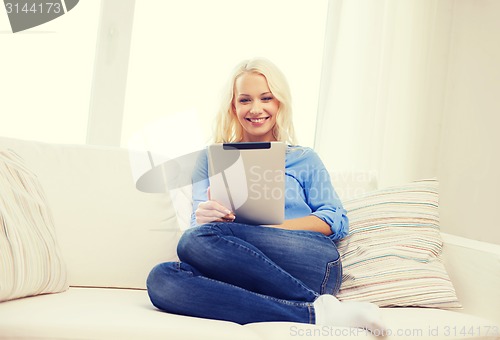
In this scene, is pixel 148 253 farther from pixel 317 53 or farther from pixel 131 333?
pixel 317 53

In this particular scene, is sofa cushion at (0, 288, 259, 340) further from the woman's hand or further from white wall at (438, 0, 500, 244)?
white wall at (438, 0, 500, 244)

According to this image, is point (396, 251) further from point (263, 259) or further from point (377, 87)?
point (377, 87)

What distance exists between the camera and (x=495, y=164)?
10.9 feet

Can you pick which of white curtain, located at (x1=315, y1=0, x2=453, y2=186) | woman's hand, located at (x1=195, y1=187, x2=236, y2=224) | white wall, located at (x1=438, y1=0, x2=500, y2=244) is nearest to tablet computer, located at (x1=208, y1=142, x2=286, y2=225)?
woman's hand, located at (x1=195, y1=187, x2=236, y2=224)

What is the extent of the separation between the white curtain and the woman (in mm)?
1194

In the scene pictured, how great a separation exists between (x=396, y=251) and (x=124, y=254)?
0.84 meters

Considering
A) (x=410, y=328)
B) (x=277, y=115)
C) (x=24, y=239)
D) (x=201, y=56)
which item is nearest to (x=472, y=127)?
(x=201, y=56)

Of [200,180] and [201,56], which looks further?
[201,56]

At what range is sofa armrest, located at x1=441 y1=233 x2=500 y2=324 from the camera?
6.05ft

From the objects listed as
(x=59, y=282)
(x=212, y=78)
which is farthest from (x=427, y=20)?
(x=59, y=282)

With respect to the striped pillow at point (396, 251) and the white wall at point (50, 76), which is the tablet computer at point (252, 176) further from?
the white wall at point (50, 76)

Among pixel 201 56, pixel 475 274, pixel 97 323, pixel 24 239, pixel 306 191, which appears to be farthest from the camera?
pixel 201 56

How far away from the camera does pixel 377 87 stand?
11.0 feet

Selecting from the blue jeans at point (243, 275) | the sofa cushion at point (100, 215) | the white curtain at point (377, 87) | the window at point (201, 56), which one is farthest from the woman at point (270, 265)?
the white curtain at point (377, 87)
